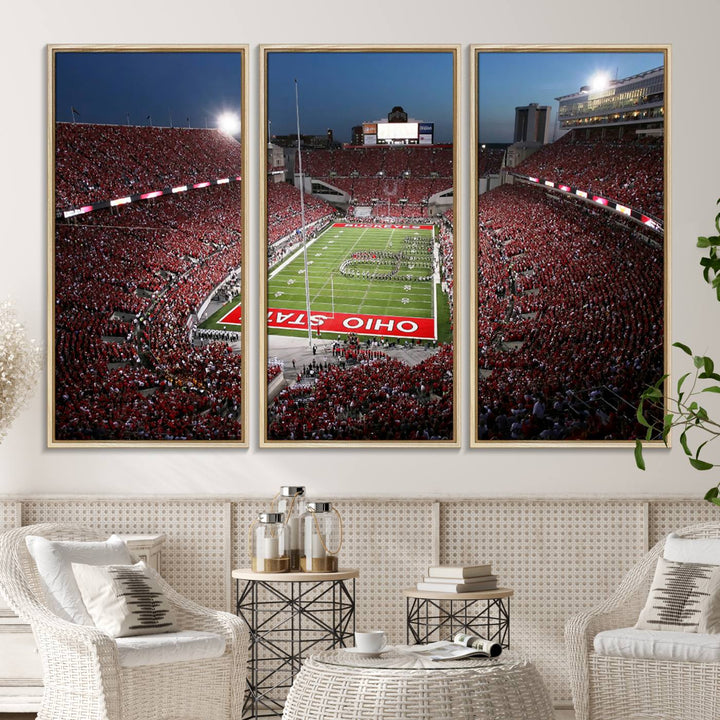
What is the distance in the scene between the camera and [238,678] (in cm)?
399

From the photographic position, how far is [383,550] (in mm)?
4789

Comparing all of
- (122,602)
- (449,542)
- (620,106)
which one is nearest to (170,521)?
(122,602)

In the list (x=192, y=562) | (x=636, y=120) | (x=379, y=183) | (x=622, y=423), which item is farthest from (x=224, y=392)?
(x=636, y=120)

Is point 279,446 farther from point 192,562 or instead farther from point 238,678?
point 238,678

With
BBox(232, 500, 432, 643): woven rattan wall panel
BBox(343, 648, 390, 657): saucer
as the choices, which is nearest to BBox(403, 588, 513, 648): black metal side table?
BBox(232, 500, 432, 643): woven rattan wall panel

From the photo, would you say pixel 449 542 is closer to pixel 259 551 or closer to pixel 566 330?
pixel 259 551

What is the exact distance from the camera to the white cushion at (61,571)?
389 cm

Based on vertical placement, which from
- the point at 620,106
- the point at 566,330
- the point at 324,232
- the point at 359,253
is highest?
the point at 620,106

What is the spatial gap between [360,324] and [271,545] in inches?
51.7

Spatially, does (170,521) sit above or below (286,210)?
below

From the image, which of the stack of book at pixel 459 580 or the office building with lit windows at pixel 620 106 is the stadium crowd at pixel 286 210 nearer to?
the office building with lit windows at pixel 620 106

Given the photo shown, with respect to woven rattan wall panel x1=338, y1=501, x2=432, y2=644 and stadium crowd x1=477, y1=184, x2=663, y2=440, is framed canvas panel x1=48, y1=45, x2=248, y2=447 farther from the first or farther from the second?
stadium crowd x1=477, y1=184, x2=663, y2=440

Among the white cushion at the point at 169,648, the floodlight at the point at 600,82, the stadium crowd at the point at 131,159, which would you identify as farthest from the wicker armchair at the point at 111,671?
the floodlight at the point at 600,82

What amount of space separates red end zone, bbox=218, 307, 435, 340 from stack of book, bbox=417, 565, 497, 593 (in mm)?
1302
